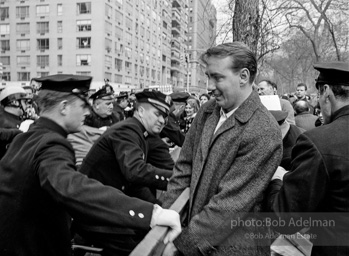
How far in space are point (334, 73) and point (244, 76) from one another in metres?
0.54

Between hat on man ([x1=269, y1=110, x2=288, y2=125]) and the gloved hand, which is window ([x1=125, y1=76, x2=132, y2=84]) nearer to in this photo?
hat on man ([x1=269, y1=110, x2=288, y2=125])

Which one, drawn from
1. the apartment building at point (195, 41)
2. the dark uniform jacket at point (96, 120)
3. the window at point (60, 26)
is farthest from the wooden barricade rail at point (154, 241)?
Result: the window at point (60, 26)

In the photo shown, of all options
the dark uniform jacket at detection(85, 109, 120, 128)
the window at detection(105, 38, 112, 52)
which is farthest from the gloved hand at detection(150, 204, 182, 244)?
the window at detection(105, 38, 112, 52)

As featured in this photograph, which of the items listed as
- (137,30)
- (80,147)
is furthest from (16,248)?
(137,30)

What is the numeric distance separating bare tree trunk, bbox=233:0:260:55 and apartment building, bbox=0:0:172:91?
46831 millimetres

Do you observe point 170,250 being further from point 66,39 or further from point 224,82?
point 66,39

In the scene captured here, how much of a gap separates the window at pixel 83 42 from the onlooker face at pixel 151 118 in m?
51.8

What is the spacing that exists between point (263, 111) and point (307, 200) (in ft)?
2.03

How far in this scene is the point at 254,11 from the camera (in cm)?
545

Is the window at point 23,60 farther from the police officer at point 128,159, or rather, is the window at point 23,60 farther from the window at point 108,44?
the police officer at point 128,159

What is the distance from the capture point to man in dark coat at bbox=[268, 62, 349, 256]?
6.45 ft

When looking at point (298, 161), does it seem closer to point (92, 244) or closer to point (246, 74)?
point (246, 74)

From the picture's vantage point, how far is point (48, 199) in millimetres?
2189

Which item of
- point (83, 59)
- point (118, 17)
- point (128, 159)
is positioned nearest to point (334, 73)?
point (128, 159)
